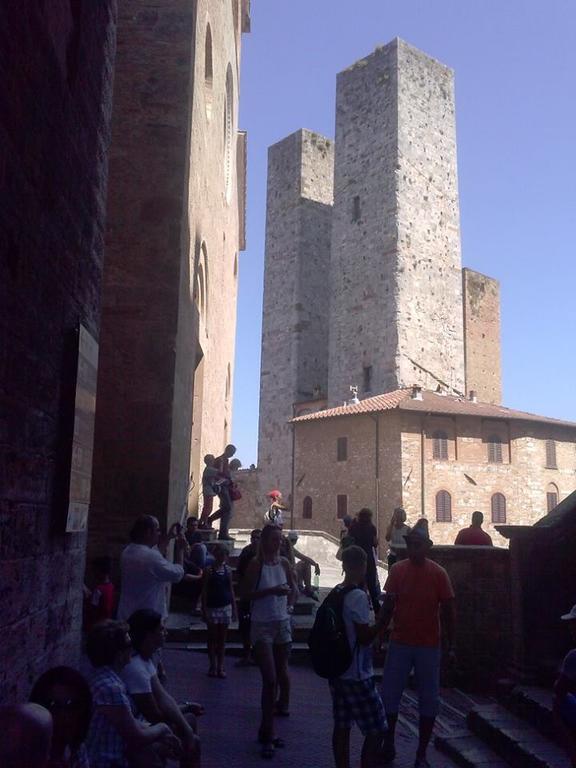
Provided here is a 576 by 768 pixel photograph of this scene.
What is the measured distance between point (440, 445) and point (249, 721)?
22764 mm

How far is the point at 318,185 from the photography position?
38.7 m

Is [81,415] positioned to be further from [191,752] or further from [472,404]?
[472,404]

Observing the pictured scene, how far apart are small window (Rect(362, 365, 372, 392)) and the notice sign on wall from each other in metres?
26.7

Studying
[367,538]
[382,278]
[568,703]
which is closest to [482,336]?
[382,278]

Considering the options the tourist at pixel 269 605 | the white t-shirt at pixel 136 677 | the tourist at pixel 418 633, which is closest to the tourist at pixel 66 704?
the white t-shirt at pixel 136 677

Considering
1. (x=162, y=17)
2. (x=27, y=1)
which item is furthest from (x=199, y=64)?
(x=27, y=1)

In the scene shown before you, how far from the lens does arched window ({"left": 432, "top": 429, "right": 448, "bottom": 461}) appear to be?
27.8m

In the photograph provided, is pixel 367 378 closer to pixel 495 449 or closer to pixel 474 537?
pixel 495 449

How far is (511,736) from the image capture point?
5.21 m

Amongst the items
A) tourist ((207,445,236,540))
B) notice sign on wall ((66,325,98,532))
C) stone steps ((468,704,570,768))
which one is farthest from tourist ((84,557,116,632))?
tourist ((207,445,236,540))

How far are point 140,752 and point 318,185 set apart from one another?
37406mm

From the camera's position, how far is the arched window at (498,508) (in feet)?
94.0

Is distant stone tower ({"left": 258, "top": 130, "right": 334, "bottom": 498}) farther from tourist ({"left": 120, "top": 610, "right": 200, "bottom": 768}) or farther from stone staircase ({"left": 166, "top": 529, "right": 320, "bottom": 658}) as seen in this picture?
tourist ({"left": 120, "top": 610, "right": 200, "bottom": 768})

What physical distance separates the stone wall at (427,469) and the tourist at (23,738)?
82.5 ft
